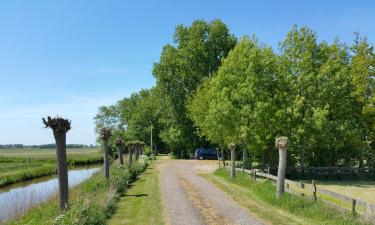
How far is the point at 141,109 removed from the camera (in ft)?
324

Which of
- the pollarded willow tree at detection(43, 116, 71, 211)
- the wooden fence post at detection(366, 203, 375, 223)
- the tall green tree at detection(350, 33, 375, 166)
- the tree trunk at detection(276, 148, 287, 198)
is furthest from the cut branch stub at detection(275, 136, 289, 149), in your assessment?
the tall green tree at detection(350, 33, 375, 166)

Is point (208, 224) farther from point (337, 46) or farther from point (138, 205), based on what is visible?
point (337, 46)

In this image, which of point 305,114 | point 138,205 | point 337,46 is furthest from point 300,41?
point 138,205

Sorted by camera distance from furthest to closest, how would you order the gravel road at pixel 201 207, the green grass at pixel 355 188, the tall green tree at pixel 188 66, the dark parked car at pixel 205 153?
the tall green tree at pixel 188 66 < the dark parked car at pixel 205 153 < the green grass at pixel 355 188 < the gravel road at pixel 201 207

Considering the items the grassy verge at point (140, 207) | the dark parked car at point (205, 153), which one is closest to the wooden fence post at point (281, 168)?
the grassy verge at point (140, 207)

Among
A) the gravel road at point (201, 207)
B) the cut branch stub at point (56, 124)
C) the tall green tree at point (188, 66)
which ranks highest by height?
the tall green tree at point (188, 66)

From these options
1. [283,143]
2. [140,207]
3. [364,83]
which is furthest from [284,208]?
[364,83]

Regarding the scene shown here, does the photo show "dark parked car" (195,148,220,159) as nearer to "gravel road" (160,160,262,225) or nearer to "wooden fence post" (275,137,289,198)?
"gravel road" (160,160,262,225)

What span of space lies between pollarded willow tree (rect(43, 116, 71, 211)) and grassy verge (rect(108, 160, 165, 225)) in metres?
2.11

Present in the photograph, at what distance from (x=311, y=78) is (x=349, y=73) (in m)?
4.17

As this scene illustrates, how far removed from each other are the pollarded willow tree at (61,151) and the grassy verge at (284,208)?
7.55m

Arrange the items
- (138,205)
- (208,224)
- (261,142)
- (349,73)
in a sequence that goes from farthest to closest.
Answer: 1. (349,73)
2. (261,142)
3. (138,205)
4. (208,224)

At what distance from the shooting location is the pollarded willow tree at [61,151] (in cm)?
1520

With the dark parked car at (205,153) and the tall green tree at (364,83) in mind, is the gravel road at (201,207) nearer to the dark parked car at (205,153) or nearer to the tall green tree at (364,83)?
the tall green tree at (364,83)
